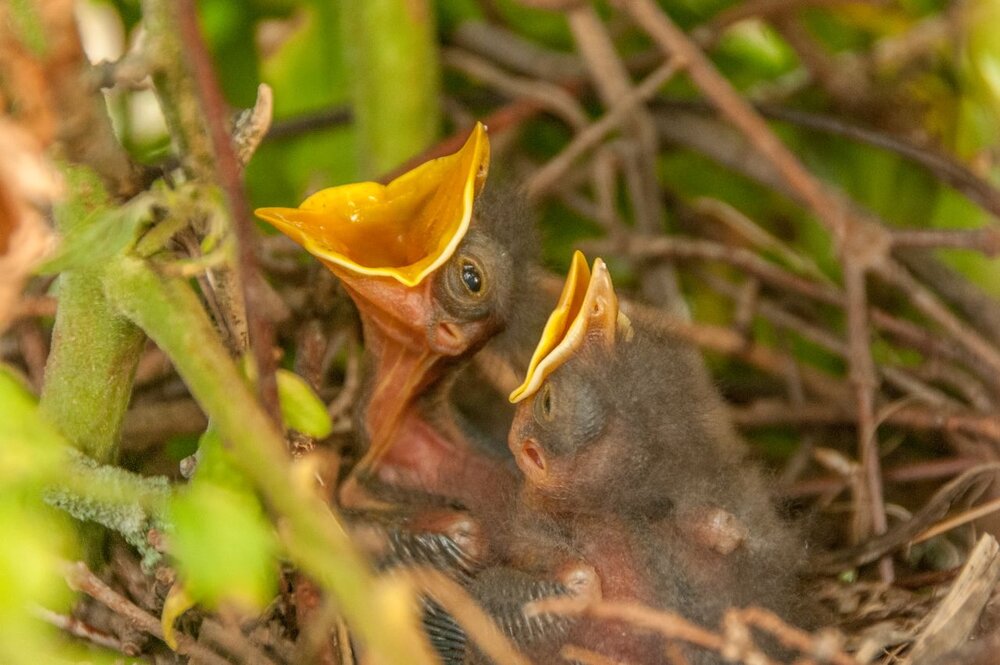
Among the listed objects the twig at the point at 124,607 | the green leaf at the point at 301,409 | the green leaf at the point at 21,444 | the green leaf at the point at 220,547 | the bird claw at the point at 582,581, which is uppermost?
the green leaf at the point at 21,444

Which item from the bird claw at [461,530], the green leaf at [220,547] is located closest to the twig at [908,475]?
the bird claw at [461,530]

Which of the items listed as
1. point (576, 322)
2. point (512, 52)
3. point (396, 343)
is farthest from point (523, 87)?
point (576, 322)

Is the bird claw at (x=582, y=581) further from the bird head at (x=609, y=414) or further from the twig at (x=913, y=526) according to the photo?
the twig at (x=913, y=526)

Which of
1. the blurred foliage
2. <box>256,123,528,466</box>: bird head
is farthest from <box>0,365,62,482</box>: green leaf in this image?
the blurred foliage

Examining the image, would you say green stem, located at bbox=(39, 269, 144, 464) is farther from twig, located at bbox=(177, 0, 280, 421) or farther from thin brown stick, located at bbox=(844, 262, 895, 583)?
thin brown stick, located at bbox=(844, 262, 895, 583)

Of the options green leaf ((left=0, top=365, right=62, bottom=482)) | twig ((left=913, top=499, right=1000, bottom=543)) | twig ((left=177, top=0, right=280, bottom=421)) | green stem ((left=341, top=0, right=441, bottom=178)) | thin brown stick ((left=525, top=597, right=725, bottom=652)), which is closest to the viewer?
green leaf ((left=0, top=365, right=62, bottom=482))

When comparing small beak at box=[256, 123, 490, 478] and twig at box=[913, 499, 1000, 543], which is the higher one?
small beak at box=[256, 123, 490, 478]

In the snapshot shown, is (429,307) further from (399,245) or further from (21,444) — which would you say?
(21,444)
